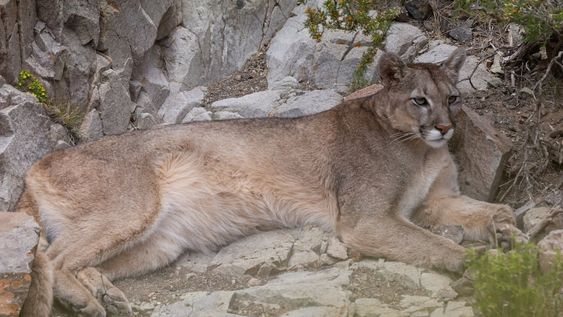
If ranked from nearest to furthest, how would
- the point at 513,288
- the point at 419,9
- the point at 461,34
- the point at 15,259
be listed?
the point at 513,288
the point at 15,259
the point at 461,34
the point at 419,9

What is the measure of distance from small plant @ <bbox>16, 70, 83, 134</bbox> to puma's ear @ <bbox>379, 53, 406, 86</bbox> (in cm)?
355

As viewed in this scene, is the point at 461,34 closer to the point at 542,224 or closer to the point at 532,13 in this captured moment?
the point at 532,13

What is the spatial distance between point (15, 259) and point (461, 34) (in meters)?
7.23

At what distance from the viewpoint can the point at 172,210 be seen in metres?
7.33

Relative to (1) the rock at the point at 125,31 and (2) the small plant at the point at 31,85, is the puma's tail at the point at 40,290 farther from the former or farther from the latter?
(1) the rock at the point at 125,31

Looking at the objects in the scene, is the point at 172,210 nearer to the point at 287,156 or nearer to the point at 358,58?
the point at 287,156

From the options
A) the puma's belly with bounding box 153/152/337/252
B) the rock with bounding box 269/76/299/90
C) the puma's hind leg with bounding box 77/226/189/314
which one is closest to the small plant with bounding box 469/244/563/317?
the puma's belly with bounding box 153/152/337/252

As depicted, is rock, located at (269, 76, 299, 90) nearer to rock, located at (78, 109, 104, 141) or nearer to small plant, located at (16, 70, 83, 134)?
rock, located at (78, 109, 104, 141)

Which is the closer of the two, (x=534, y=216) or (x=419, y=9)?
(x=534, y=216)

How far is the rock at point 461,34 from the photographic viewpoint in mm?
11070

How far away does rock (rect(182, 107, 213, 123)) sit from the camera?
10.3 m

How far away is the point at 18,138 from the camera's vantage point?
27.4 feet

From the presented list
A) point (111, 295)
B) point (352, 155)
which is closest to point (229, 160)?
point (352, 155)

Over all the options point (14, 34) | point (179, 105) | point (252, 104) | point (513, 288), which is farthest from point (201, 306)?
point (179, 105)
